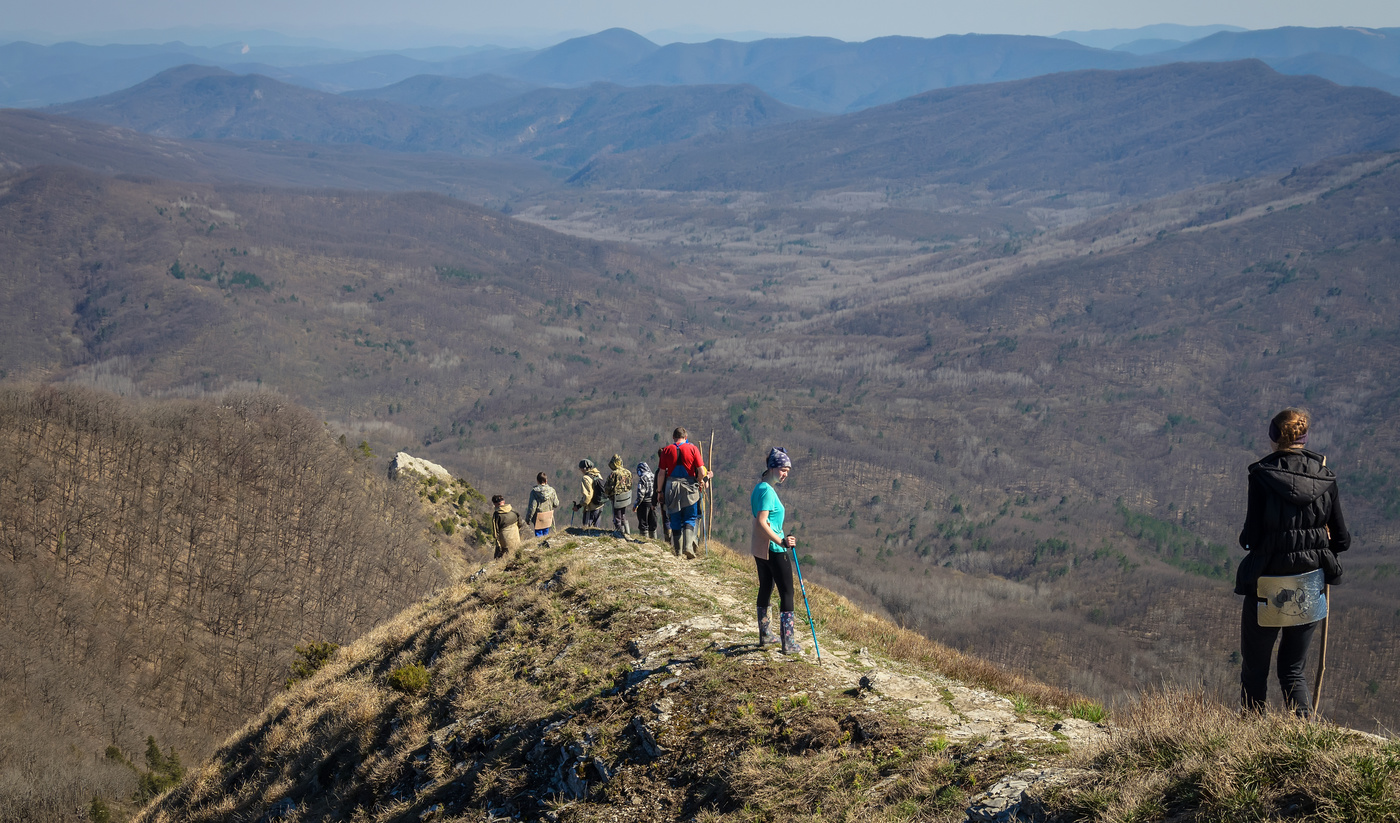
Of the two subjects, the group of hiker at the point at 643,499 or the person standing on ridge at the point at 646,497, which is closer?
the group of hiker at the point at 643,499

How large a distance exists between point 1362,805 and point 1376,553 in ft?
448

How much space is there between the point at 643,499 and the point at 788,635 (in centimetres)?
896

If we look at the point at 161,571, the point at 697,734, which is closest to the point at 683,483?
the point at 697,734

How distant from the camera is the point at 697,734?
11.1m

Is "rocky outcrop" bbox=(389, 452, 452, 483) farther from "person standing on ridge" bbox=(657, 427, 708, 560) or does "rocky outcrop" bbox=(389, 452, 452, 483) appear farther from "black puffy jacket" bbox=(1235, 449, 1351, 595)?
"black puffy jacket" bbox=(1235, 449, 1351, 595)

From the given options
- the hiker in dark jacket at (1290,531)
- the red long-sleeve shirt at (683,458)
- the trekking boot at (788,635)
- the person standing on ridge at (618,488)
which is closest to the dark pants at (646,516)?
the person standing on ridge at (618,488)

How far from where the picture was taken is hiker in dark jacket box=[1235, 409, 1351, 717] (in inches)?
322

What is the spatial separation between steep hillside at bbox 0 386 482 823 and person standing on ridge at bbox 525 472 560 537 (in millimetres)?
24829

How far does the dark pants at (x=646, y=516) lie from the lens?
2119 cm

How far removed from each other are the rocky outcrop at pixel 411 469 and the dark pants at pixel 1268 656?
76482 millimetres

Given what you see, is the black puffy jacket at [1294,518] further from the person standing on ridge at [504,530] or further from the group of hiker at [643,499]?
the person standing on ridge at [504,530]

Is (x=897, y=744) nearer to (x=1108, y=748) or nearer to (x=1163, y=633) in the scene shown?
(x=1108, y=748)

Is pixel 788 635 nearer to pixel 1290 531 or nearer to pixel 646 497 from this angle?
pixel 1290 531

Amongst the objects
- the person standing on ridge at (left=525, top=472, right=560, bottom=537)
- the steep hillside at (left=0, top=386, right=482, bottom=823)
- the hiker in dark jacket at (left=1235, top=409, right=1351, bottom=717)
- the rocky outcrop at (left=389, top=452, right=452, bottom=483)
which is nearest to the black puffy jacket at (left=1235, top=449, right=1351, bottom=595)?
the hiker in dark jacket at (left=1235, top=409, right=1351, bottom=717)
